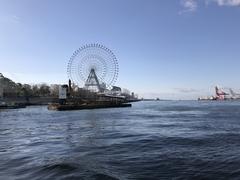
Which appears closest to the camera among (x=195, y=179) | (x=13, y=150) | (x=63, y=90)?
(x=195, y=179)

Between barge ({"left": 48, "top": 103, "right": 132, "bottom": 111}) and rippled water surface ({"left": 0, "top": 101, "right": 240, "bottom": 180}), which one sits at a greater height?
barge ({"left": 48, "top": 103, "right": 132, "bottom": 111})

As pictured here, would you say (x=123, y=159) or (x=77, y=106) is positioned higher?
(x=77, y=106)

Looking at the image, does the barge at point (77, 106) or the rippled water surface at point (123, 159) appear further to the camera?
the barge at point (77, 106)

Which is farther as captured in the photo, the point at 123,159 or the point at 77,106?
the point at 77,106

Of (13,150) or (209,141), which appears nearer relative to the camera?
(13,150)

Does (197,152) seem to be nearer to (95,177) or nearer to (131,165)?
(131,165)

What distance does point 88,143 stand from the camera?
29422mm

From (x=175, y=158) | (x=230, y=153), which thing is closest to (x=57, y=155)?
(x=175, y=158)

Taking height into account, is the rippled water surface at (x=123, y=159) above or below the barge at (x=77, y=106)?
below

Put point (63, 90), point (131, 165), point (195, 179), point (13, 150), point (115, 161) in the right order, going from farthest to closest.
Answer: point (63, 90) → point (13, 150) → point (115, 161) → point (131, 165) → point (195, 179)

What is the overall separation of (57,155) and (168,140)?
11.1 metres

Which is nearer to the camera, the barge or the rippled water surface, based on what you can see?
the rippled water surface

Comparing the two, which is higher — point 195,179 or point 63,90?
point 63,90

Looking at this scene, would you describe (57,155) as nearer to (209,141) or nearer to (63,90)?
(209,141)
